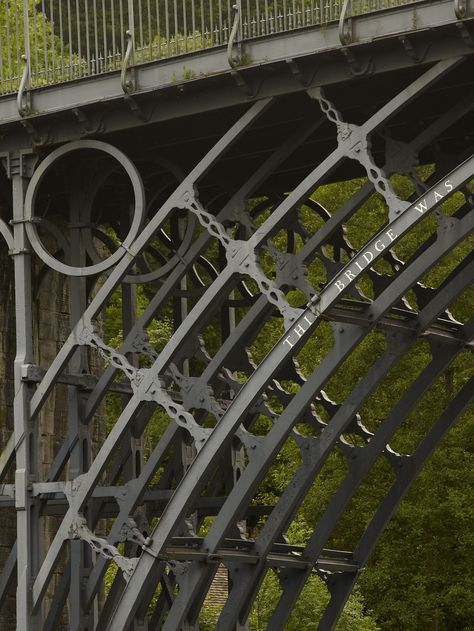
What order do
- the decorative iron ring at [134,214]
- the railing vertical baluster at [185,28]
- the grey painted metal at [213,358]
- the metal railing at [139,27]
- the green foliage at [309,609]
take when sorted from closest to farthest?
the grey painted metal at [213,358] → the metal railing at [139,27] → the railing vertical baluster at [185,28] → the decorative iron ring at [134,214] → the green foliage at [309,609]

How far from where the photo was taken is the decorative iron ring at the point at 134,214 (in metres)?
16.6

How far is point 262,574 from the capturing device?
17.9m

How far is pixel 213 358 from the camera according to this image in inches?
686

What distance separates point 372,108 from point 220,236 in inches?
82.0

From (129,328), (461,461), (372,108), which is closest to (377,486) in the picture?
(461,461)

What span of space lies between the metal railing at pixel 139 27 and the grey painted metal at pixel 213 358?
63mm

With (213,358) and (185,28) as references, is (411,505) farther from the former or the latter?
(185,28)

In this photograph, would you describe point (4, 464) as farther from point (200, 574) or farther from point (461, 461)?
point (461, 461)

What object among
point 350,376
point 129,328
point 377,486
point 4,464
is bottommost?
point 4,464

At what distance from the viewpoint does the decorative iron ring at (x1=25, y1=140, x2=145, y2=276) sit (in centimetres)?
1662

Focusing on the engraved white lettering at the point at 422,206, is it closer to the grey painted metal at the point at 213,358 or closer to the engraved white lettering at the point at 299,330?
the grey painted metal at the point at 213,358

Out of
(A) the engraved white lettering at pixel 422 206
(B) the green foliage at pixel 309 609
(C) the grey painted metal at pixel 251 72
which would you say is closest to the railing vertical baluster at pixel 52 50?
(C) the grey painted metal at pixel 251 72

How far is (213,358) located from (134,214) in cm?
170

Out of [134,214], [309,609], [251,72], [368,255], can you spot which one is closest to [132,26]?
[251,72]
